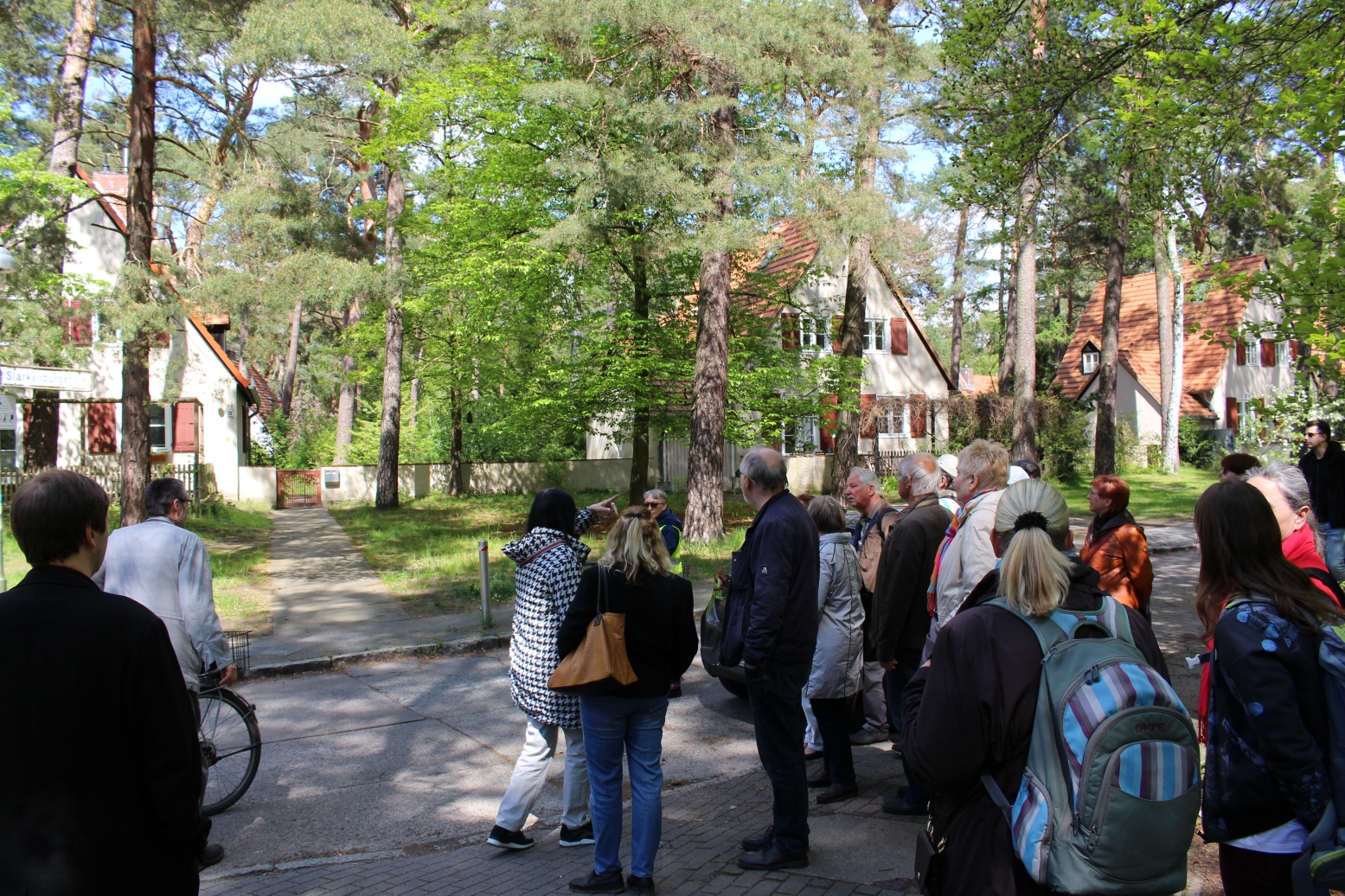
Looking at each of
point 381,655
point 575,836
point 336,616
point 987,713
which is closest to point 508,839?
point 575,836

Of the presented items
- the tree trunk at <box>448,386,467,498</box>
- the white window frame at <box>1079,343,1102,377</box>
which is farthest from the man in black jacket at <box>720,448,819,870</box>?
the white window frame at <box>1079,343,1102,377</box>

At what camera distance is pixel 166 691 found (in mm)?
2494

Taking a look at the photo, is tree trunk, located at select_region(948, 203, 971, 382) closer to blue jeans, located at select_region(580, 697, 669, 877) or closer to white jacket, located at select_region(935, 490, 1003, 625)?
white jacket, located at select_region(935, 490, 1003, 625)

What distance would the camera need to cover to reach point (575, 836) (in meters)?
4.94

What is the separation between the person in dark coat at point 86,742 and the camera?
237cm

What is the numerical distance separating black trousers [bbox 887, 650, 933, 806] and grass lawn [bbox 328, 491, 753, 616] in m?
Result: 3.18

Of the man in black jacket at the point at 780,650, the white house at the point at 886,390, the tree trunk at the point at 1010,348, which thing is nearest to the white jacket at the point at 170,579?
the man in black jacket at the point at 780,650

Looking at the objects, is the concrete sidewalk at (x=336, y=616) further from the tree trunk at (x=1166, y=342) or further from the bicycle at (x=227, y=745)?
the tree trunk at (x=1166, y=342)

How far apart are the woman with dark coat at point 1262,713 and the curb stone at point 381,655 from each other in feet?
27.3

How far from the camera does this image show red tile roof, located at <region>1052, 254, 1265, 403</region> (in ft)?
122

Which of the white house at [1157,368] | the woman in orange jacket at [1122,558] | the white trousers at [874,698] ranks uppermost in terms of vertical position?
the white house at [1157,368]

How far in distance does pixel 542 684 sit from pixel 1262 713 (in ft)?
10.7

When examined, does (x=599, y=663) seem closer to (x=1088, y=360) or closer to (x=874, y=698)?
(x=874, y=698)

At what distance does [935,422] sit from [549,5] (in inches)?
1023
